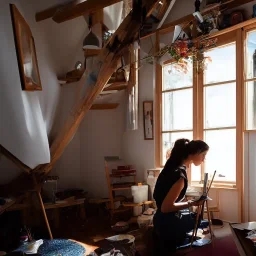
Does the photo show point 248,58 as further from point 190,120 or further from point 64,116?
point 64,116

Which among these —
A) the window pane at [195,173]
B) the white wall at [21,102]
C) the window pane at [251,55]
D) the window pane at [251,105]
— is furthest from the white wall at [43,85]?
the window pane at [251,105]

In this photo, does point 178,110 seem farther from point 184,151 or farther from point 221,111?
point 184,151

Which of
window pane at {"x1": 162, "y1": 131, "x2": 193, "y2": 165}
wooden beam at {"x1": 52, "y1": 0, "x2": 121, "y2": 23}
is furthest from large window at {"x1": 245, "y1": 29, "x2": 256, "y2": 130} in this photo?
wooden beam at {"x1": 52, "y1": 0, "x2": 121, "y2": 23}

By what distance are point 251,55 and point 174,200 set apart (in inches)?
88.3

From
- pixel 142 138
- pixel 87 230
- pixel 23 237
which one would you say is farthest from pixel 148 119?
pixel 23 237

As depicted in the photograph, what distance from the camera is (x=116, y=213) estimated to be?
12.7ft

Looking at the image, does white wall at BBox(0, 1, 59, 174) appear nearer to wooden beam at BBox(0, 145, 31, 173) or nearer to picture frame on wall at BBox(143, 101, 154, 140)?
wooden beam at BBox(0, 145, 31, 173)

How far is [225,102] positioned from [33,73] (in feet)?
7.83

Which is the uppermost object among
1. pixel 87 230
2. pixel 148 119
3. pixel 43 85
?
pixel 43 85

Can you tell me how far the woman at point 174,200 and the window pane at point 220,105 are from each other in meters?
1.46

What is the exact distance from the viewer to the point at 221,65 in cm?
352

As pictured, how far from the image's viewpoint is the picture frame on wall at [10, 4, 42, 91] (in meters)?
2.11

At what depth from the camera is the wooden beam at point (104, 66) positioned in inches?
96.6

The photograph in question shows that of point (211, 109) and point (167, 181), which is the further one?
point (211, 109)
